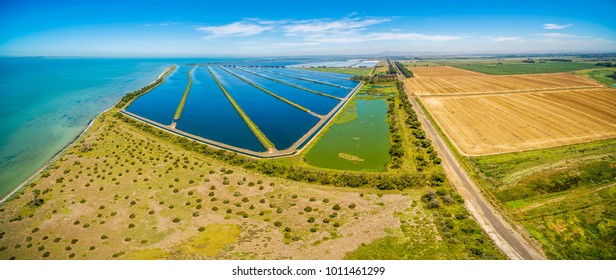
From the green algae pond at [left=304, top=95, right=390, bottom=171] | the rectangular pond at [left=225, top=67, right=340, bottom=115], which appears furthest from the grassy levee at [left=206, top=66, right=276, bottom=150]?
the rectangular pond at [left=225, top=67, right=340, bottom=115]

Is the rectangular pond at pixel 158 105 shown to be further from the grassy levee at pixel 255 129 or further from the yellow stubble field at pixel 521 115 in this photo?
the yellow stubble field at pixel 521 115

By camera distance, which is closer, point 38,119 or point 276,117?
point 276,117

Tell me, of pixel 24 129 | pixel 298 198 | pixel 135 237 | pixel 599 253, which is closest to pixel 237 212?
pixel 298 198

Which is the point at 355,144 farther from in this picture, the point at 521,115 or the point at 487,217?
the point at 521,115

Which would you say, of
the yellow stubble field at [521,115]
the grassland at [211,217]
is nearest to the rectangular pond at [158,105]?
the grassland at [211,217]

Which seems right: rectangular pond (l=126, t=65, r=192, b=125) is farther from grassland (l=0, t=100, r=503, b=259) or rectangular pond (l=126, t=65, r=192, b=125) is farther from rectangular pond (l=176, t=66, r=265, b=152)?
grassland (l=0, t=100, r=503, b=259)

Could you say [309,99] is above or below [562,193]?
above

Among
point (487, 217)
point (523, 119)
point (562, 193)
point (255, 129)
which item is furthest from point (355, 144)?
point (523, 119)
